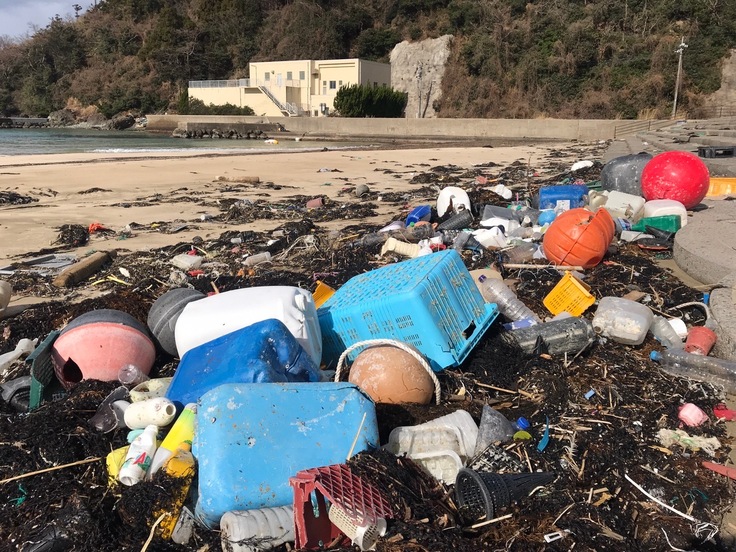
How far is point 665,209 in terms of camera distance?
602cm

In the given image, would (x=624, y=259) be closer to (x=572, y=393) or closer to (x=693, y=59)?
(x=572, y=393)

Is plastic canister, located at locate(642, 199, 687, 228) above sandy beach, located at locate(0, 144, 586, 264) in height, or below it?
above

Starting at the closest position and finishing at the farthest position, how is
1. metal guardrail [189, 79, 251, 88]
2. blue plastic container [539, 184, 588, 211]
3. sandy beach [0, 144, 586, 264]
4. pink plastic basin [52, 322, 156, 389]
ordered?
pink plastic basin [52, 322, 156, 389], blue plastic container [539, 184, 588, 211], sandy beach [0, 144, 586, 264], metal guardrail [189, 79, 251, 88]

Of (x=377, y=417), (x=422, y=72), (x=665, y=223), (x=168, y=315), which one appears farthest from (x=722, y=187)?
(x=422, y=72)

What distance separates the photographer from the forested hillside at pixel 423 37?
Answer: 41812 mm

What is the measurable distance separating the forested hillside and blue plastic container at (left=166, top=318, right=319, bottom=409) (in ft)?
142

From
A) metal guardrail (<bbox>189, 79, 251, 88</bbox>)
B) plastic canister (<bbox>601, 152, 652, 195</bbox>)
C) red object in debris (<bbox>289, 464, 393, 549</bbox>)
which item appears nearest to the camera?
red object in debris (<bbox>289, 464, 393, 549</bbox>)

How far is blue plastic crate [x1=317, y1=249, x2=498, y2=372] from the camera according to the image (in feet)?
9.98

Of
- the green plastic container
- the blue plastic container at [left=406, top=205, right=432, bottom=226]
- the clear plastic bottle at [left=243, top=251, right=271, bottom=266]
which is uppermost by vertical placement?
the green plastic container

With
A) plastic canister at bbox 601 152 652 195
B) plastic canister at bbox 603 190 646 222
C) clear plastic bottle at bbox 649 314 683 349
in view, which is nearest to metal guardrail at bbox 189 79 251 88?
plastic canister at bbox 601 152 652 195

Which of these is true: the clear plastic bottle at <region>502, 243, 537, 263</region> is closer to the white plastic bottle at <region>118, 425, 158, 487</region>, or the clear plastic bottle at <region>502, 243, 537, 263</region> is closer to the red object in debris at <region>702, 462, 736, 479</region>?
the red object in debris at <region>702, 462, 736, 479</region>

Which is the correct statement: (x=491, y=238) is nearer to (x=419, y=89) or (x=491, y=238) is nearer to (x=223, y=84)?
(x=419, y=89)

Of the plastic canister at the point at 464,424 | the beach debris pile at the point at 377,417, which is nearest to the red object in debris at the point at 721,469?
the beach debris pile at the point at 377,417

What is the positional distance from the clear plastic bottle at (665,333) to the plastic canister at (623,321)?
6 centimetres
